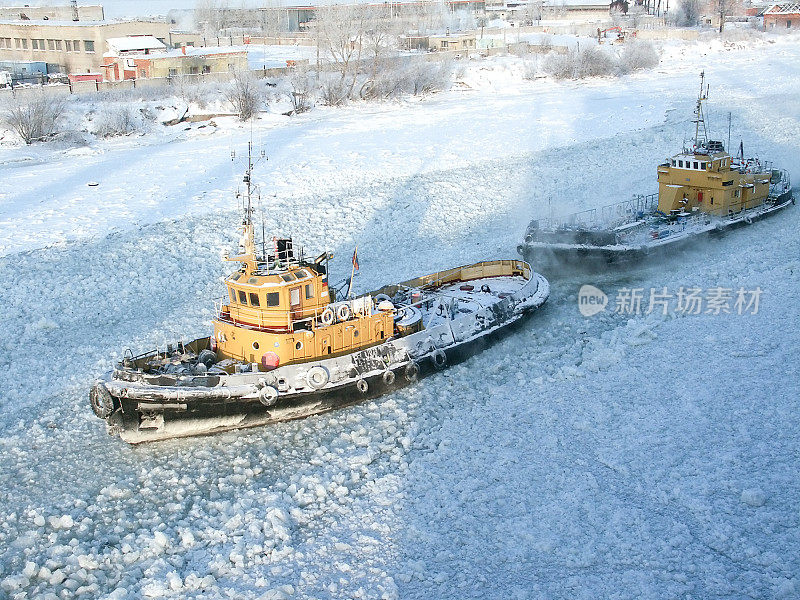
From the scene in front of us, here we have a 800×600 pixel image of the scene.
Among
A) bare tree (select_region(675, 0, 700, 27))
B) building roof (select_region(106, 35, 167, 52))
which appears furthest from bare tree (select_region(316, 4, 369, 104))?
bare tree (select_region(675, 0, 700, 27))

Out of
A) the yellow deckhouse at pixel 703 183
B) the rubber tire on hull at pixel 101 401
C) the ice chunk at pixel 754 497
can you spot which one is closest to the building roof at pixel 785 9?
the yellow deckhouse at pixel 703 183

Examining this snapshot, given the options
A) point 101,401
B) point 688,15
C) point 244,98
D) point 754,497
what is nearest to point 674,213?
point 754,497

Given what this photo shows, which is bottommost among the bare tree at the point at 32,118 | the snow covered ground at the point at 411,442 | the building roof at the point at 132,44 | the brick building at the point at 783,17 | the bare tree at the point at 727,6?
the snow covered ground at the point at 411,442

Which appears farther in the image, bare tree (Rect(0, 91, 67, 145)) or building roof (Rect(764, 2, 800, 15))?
building roof (Rect(764, 2, 800, 15))

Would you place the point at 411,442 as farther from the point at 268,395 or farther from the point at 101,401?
the point at 101,401

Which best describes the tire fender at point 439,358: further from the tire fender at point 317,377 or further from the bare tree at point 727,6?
the bare tree at point 727,6

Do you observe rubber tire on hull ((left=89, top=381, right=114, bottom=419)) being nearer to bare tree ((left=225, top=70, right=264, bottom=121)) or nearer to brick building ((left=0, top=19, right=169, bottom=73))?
bare tree ((left=225, top=70, right=264, bottom=121))
